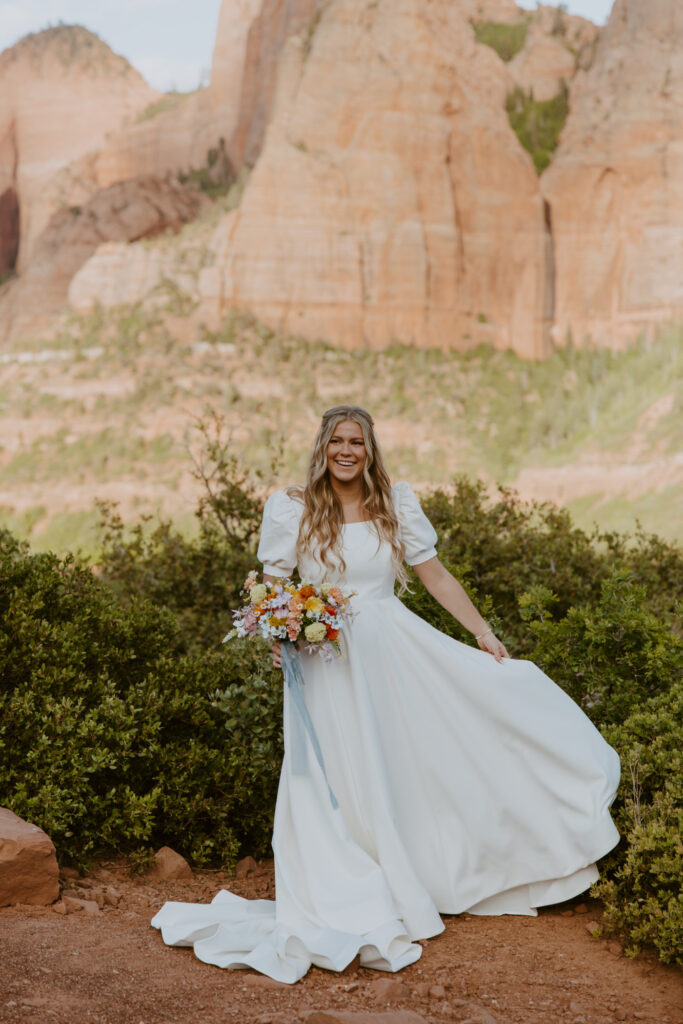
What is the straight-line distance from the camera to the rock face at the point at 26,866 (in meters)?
4.10

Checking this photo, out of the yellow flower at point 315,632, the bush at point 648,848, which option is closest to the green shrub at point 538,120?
the bush at point 648,848

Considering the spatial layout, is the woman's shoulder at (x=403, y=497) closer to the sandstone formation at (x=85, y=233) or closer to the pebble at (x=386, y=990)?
the pebble at (x=386, y=990)

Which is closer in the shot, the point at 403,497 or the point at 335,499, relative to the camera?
the point at 335,499

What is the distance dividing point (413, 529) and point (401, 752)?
94 centimetres

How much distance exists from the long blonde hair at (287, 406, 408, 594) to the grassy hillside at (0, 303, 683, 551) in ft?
90.3

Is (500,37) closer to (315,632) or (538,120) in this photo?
(538,120)

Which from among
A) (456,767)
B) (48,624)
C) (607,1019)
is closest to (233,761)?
(48,624)

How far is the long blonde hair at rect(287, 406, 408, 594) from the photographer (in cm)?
423

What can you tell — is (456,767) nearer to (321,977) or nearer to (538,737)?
(538,737)

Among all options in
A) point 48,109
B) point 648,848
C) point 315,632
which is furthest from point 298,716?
point 48,109

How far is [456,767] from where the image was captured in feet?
13.9

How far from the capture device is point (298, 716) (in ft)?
13.7

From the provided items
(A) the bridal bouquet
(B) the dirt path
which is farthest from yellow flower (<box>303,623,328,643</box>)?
(B) the dirt path

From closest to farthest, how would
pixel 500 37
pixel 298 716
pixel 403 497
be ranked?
pixel 298 716
pixel 403 497
pixel 500 37
